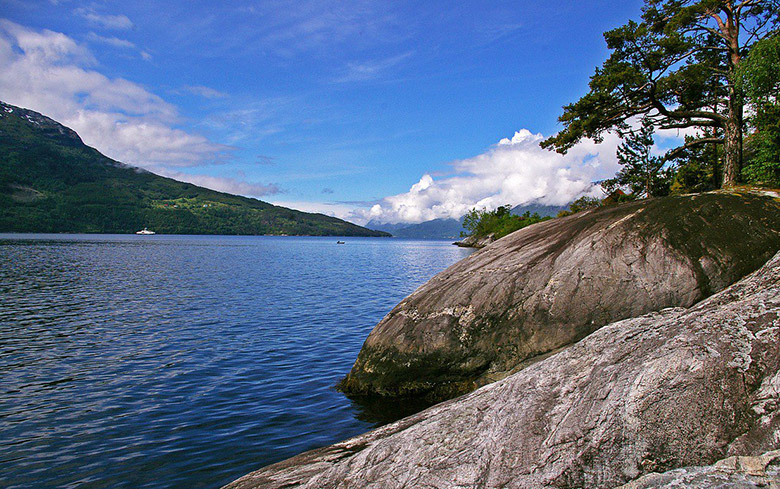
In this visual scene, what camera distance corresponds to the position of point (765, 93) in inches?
942

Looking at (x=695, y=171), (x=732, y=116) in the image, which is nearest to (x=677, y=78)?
(x=732, y=116)

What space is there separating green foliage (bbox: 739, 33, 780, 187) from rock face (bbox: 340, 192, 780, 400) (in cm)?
1546

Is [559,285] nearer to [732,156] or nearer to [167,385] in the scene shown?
[167,385]

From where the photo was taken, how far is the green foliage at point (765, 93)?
883 inches

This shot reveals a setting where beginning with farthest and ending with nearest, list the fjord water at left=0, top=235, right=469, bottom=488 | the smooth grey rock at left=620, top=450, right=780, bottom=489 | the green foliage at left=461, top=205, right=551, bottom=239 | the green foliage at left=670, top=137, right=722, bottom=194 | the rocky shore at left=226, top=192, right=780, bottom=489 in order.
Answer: the green foliage at left=461, top=205, right=551, bottom=239 < the green foliage at left=670, top=137, right=722, bottom=194 < the fjord water at left=0, top=235, right=469, bottom=488 < the rocky shore at left=226, top=192, right=780, bottom=489 < the smooth grey rock at left=620, top=450, right=780, bottom=489

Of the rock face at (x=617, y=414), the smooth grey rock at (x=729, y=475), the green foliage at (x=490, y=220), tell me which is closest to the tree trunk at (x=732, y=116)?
the rock face at (x=617, y=414)

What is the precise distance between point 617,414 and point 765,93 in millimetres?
28535

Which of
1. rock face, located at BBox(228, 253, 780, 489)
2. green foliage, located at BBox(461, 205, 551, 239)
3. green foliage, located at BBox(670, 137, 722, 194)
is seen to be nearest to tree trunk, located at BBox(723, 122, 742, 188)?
green foliage, located at BBox(670, 137, 722, 194)

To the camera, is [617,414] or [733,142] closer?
[617,414]

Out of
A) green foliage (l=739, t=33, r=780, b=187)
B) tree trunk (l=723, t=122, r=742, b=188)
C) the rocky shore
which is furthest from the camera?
tree trunk (l=723, t=122, r=742, b=188)

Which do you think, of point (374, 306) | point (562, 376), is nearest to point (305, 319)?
point (374, 306)

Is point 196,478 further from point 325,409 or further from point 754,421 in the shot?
point 754,421

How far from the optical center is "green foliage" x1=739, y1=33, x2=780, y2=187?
2242cm

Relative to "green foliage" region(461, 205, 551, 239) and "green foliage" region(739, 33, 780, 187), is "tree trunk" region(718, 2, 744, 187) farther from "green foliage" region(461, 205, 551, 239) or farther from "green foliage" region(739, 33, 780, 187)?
"green foliage" region(461, 205, 551, 239)
